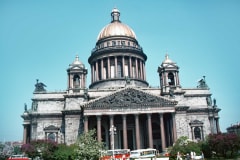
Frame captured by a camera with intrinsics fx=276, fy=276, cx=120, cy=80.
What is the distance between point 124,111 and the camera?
158 feet

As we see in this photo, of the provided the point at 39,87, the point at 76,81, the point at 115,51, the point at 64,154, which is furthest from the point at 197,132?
the point at 39,87

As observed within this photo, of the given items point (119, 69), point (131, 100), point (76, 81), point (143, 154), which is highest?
point (119, 69)

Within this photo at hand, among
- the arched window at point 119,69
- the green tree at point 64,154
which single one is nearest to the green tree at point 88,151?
the green tree at point 64,154

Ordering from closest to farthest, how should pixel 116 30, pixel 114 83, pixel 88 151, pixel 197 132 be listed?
pixel 88 151, pixel 197 132, pixel 114 83, pixel 116 30

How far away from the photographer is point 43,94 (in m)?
56.0

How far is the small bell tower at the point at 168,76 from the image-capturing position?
5471 centimetres

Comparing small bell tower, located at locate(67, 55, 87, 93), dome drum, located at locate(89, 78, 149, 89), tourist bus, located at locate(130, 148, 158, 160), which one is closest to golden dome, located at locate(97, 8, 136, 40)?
→ dome drum, located at locate(89, 78, 149, 89)

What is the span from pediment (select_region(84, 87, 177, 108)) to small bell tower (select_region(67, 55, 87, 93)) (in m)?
6.84

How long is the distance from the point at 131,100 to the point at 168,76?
11919mm

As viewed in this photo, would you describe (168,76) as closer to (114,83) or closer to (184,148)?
(114,83)

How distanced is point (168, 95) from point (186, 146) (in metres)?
17.8

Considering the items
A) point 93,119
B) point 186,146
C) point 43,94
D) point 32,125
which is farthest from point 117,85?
point 186,146

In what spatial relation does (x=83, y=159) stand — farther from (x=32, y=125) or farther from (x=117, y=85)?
(x=117, y=85)

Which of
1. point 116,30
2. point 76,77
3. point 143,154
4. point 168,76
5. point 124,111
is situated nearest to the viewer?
point 143,154
